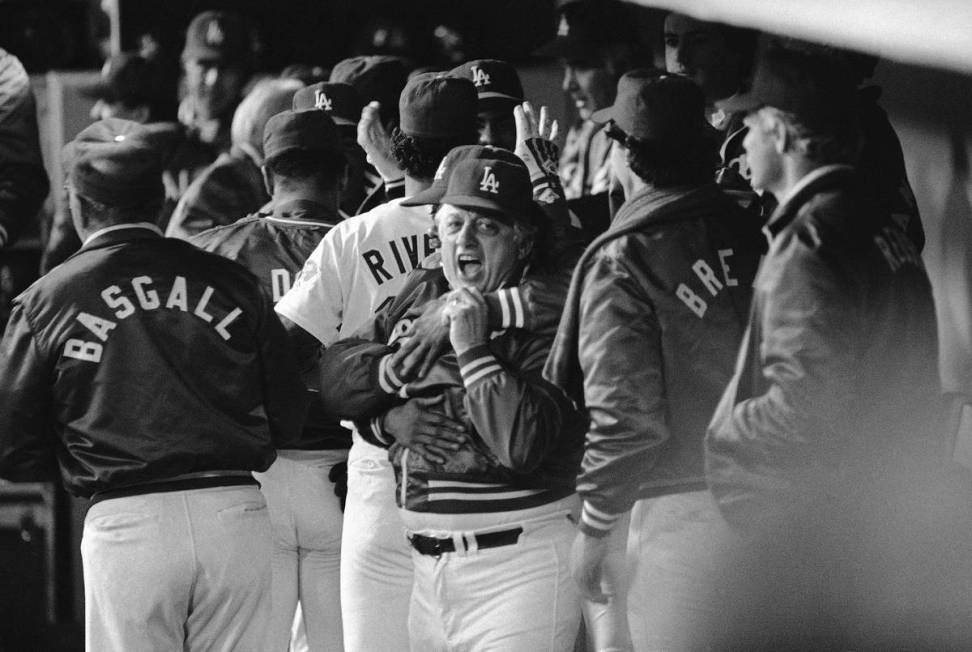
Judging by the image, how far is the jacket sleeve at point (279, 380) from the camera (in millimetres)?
3678

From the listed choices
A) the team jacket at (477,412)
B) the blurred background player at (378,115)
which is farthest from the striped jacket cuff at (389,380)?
the blurred background player at (378,115)

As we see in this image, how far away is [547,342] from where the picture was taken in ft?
10.6

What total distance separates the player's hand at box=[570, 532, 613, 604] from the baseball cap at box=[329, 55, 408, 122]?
6.60 ft

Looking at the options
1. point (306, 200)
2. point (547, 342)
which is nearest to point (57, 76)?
point (306, 200)

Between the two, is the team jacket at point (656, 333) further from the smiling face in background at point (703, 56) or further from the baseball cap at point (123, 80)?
the baseball cap at point (123, 80)

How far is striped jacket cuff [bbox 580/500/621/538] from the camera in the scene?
2984 millimetres

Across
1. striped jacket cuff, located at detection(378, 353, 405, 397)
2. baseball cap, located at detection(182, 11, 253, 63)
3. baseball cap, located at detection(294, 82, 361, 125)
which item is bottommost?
baseball cap, located at detection(182, 11, 253, 63)

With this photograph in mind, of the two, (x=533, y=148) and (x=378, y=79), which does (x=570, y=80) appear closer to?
(x=378, y=79)

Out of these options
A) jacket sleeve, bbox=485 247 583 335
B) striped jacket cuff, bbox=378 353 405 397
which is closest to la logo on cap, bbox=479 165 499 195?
jacket sleeve, bbox=485 247 583 335

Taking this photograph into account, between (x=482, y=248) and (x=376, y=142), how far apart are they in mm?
1192

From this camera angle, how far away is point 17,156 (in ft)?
19.3

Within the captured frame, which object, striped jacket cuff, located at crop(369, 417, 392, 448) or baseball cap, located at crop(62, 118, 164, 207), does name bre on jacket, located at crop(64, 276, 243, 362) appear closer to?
baseball cap, located at crop(62, 118, 164, 207)

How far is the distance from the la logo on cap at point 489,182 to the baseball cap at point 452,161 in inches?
2.8

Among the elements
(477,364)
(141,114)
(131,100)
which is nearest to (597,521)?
(477,364)
